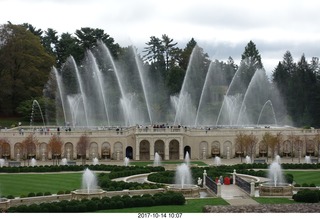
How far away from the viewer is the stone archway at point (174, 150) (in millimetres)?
86125

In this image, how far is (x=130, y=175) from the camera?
65.1 meters

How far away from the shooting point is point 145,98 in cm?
10481

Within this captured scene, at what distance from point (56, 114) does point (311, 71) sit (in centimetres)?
4818

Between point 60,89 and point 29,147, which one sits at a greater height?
point 60,89

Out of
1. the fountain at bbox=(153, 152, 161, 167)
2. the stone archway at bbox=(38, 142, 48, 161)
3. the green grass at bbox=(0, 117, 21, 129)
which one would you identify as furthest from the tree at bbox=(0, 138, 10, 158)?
the green grass at bbox=(0, 117, 21, 129)

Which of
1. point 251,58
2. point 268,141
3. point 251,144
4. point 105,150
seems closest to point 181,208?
point 251,144

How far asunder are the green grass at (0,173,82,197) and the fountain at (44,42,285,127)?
37989 mm

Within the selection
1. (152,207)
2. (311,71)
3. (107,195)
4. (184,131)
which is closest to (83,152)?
(184,131)

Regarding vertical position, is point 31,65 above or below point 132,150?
above

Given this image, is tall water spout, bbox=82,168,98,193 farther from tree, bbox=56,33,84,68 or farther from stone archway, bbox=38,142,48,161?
tree, bbox=56,33,84,68

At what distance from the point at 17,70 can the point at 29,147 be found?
35.2 metres

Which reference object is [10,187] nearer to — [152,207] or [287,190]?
[152,207]

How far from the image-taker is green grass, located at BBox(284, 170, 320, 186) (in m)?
59.5

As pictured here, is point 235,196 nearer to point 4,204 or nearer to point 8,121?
point 4,204
